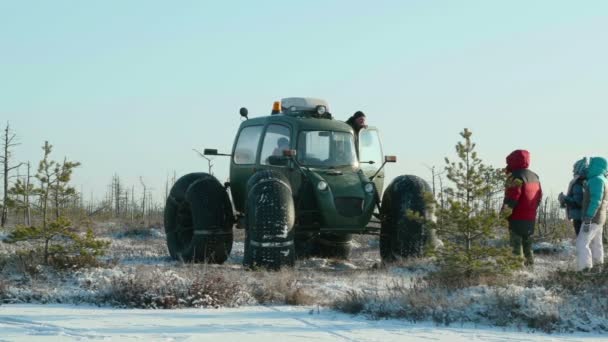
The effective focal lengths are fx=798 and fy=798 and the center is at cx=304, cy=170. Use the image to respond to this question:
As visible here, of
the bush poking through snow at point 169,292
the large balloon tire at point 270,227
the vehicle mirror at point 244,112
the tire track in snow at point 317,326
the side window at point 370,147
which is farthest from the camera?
the vehicle mirror at point 244,112

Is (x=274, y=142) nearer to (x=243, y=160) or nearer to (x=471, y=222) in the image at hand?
(x=243, y=160)

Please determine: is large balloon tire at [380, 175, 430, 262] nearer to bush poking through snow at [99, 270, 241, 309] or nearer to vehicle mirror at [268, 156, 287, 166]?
vehicle mirror at [268, 156, 287, 166]

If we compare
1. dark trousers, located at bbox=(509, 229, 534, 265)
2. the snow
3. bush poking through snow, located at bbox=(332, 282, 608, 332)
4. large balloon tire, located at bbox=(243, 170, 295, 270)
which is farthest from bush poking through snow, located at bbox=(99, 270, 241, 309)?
dark trousers, located at bbox=(509, 229, 534, 265)

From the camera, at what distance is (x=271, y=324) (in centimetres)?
741

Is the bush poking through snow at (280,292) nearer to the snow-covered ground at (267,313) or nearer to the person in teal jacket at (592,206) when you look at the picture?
the snow-covered ground at (267,313)

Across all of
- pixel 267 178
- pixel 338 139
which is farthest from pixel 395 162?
pixel 267 178

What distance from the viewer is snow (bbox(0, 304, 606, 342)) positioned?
675 cm

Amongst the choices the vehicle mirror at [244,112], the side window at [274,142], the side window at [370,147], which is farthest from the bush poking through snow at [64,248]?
the side window at [370,147]

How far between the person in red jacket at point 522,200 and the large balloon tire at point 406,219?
180 cm

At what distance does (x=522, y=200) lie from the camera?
11.6 metres

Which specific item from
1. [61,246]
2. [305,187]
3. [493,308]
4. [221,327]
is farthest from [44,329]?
[305,187]

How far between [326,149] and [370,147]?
1.08m

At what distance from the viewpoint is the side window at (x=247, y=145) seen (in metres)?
13.9

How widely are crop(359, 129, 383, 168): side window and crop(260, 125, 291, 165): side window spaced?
1.44 m
